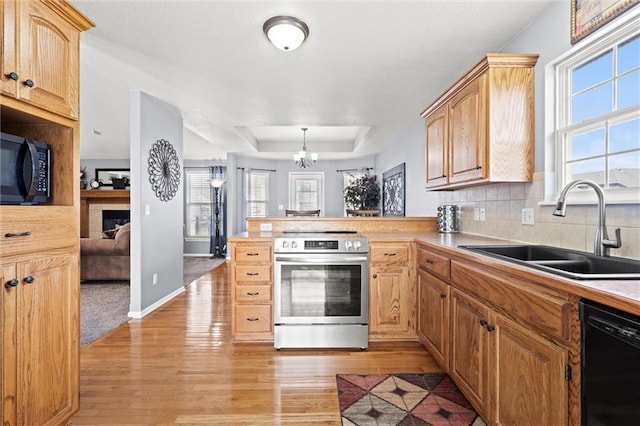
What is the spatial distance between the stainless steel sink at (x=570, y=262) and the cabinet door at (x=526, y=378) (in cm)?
27

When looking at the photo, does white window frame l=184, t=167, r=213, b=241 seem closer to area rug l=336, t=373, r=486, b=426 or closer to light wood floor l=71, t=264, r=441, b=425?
light wood floor l=71, t=264, r=441, b=425

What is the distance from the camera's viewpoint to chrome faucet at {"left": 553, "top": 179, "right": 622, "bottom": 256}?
1.41 metres

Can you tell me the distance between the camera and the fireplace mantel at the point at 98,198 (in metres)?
7.01

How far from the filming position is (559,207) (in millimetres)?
1428

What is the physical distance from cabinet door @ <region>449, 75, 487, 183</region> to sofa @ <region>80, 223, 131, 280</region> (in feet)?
15.6

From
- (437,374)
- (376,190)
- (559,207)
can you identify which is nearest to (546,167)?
(559,207)

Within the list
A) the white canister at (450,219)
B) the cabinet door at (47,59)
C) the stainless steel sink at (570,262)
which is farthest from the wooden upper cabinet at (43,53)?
the white canister at (450,219)

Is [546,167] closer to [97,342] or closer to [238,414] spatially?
[238,414]

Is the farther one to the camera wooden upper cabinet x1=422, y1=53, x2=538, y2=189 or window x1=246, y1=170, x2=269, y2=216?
window x1=246, y1=170, x2=269, y2=216

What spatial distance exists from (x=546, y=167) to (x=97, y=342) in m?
3.75

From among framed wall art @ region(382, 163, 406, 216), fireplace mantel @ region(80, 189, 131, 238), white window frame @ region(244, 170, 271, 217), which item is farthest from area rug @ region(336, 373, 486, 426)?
fireplace mantel @ region(80, 189, 131, 238)

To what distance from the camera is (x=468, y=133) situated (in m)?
2.28

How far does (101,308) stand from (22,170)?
278 cm

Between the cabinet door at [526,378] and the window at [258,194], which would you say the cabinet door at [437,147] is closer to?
the cabinet door at [526,378]
